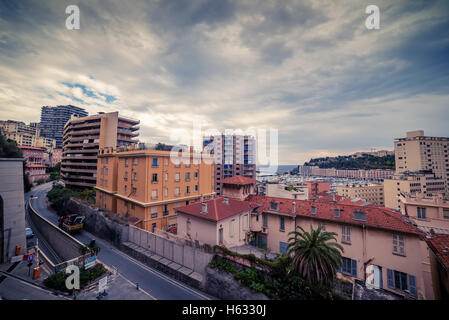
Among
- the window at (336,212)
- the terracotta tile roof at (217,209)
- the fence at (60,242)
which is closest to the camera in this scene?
the terracotta tile roof at (217,209)

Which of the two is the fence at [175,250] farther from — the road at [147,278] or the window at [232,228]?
the window at [232,228]

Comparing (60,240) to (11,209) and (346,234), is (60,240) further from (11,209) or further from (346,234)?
(346,234)

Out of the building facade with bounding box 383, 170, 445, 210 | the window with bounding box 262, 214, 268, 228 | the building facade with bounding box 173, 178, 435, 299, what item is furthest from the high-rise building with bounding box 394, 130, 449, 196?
the window with bounding box 262, 214, 268, 228

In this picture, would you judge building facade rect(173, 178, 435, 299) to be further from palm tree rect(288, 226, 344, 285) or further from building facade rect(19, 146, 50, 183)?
building facade rect(19, 146, 50, 183)

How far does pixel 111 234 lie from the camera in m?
26.1

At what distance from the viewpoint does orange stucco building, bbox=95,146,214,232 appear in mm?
27906

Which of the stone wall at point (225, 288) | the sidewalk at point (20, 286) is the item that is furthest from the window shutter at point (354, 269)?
the sidewalk at point (20, 286)

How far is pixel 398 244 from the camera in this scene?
56.0 ft

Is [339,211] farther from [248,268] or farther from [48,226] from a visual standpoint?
[48,226]

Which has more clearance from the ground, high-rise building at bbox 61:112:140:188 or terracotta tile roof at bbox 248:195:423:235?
high-rise building at bbox 61:112:140:188

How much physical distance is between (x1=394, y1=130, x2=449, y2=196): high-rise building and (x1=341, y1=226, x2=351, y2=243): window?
319 feet

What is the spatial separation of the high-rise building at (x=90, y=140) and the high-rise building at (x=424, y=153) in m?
121

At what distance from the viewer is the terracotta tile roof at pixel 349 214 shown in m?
17.4

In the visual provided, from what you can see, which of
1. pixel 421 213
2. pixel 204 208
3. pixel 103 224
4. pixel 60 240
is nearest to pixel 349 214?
pixel 421 213
